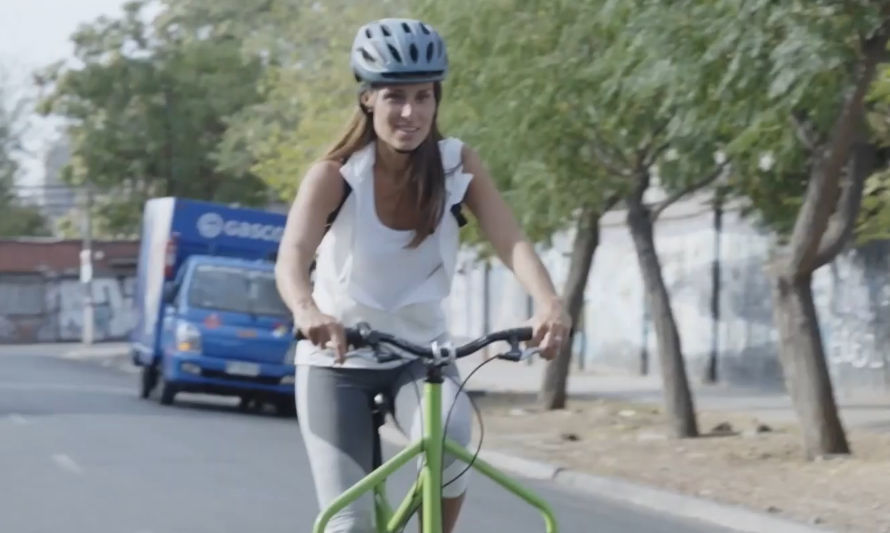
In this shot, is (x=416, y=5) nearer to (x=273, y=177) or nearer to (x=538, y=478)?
(x=538, y=478)

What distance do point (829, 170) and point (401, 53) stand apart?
1012cm

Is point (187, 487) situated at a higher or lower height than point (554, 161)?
lower

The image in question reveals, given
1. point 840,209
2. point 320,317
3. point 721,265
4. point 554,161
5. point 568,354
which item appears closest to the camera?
point 320,317

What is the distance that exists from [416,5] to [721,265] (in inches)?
428

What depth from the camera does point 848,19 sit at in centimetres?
1284

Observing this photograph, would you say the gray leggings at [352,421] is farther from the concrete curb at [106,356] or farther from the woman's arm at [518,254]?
the concrete curb at [106,356]

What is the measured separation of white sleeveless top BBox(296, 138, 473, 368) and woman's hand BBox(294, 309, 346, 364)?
38 centimetres

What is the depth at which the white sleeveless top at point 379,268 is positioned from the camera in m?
4.94

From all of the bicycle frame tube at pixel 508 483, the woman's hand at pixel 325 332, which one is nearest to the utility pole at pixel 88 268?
the bicycle frame tube at pixel 508 483

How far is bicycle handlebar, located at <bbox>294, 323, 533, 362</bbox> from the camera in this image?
4574 millimetres

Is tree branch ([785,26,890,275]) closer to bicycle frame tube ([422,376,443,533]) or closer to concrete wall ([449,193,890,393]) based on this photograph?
concrete wall ([449,193,890,393])

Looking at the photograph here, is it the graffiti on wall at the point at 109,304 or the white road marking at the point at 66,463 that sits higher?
the graffiti on wall at the point at 109,304

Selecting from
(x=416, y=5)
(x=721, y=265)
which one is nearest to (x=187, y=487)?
(x=416, y=5)

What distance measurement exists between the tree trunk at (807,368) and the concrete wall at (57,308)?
52439 mm
